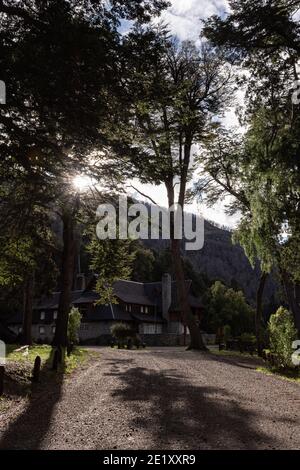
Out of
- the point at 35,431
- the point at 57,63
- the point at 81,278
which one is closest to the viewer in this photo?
the point at 35,431

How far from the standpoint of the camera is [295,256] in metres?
18.6

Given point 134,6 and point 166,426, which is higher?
point 134,6

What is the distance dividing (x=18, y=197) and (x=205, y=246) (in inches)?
6068

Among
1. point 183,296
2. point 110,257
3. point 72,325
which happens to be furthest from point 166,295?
point 110,257

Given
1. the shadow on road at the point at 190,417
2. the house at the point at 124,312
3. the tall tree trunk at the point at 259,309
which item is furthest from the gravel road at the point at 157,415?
the house at the point at 124,312

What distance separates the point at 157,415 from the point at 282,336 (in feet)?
36.4

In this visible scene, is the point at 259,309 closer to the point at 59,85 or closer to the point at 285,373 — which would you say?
the point at 285,373

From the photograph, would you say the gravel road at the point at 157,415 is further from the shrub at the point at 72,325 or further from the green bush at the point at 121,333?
the green bush at the point at 121,333

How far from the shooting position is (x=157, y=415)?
878cm

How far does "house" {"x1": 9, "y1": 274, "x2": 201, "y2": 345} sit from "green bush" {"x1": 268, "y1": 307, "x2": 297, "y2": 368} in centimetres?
3942

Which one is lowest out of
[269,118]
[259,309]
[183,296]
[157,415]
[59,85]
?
[157,415]

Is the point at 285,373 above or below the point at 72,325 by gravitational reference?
below
